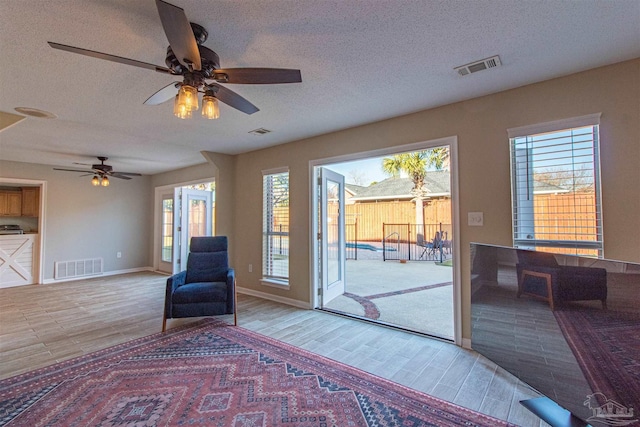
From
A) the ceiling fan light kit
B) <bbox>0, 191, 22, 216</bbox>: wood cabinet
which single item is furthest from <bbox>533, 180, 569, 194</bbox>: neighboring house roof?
<bbox>0, 191, 22, 216</bbox>: wood cabinet

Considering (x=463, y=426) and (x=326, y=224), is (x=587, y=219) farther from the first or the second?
(x=326, y=224)


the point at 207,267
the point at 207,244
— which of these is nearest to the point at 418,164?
the point at 207,244

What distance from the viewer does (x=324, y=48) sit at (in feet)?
6.51

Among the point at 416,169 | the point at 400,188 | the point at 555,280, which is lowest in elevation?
the point at 555,280

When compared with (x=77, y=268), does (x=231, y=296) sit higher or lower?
higher

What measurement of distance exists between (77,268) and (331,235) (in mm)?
5755

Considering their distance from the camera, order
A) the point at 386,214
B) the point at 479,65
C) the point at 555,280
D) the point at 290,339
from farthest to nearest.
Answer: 1. the point at 386,214
2. the point at 290,339
3. the point at 479,65
4. the point at 555,280

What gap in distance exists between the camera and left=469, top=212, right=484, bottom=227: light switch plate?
2.74m

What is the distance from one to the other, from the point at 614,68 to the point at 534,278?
1.79 metres

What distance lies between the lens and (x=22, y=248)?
18.5 ft

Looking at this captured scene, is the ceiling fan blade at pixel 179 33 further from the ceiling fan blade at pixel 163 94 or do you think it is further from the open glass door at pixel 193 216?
the open glass door at pixel 193 216

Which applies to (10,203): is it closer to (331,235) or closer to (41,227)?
(41,227)

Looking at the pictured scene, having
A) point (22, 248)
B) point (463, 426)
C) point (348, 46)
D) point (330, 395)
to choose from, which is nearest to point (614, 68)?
point (348, 46)

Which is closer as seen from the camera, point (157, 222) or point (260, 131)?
point (260, 131)
